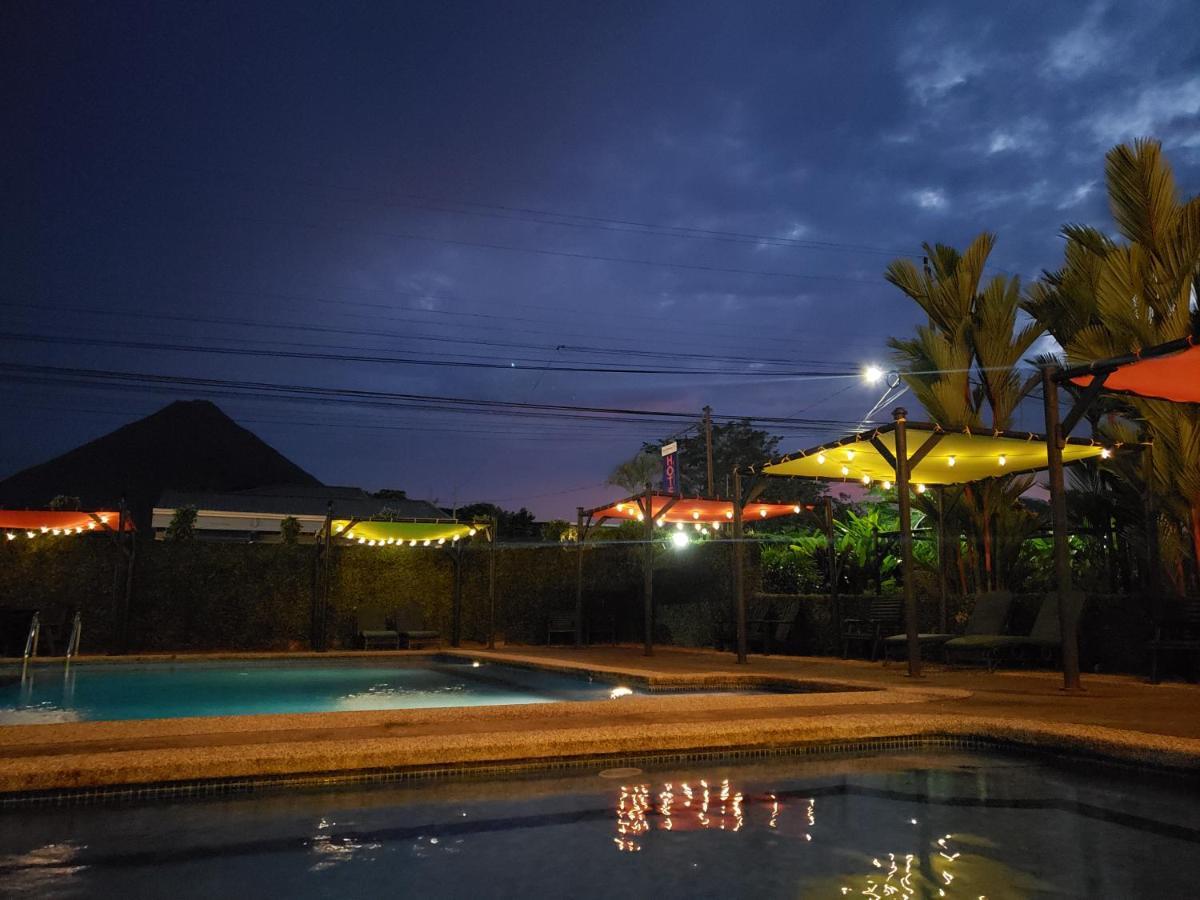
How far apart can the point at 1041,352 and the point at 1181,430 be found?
4275 millimetres

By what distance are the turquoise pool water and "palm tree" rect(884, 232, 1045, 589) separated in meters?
6.09

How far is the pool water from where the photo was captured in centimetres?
306

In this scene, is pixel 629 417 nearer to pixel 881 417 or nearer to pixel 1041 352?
pixel 881 417

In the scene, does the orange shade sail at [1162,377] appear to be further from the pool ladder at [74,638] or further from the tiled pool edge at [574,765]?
the pool ladder at [74,638]

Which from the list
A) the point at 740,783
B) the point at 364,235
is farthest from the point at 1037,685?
the point at 364,235

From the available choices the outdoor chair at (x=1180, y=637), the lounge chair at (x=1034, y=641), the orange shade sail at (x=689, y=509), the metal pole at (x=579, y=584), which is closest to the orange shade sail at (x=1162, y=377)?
the outdoor chair at (x=1180, y=637)

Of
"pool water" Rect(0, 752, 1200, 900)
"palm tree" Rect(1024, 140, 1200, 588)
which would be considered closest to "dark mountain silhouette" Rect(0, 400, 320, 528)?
"palm tree" Rect(1024, 140, 1200, 588)

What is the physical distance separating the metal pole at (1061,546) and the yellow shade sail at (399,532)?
1024 centimetres

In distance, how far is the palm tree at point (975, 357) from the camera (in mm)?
12031

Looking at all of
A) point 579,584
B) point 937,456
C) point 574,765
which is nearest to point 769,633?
point 579,584

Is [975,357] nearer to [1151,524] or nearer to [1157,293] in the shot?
[1157,293]

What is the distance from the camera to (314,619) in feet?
51.9

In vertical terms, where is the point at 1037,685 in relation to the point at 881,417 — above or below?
below

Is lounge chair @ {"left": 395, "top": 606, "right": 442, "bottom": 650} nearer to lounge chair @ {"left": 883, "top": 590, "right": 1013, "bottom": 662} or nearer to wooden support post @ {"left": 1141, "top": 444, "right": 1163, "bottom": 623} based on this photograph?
lounge chair @ {"left": 883, "top": 590, "right": 1013, "bottom": 662}
